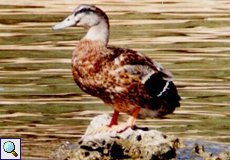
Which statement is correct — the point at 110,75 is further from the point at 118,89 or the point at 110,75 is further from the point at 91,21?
the point at 91,21

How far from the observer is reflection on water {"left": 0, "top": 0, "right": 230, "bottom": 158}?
445 inches

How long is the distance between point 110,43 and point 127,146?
721 centimetres

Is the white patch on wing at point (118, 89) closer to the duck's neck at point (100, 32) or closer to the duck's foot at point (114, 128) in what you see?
the duck's foot at point (114, 128)

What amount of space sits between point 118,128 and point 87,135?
32cm

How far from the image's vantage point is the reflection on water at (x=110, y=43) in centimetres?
1130

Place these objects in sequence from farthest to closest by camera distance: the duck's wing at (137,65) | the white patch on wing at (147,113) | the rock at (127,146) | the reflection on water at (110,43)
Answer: the reflection on water at (110,43) → the white patch on wing at (147,113) → the duck's wing at (137,65) → the rock at (127,146)

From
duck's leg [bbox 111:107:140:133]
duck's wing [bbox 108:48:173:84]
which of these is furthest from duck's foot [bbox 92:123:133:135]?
duck's wing [bbox 108:48:173:84]

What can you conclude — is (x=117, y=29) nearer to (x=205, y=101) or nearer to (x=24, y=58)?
(x=24, y=58)

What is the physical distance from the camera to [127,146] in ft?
30.3

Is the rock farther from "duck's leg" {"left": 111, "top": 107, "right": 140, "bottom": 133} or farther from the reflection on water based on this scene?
the reflection on water

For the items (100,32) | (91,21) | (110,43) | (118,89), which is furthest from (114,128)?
(110,43)

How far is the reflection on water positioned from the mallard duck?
114 cm

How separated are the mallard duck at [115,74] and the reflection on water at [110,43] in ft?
3.74

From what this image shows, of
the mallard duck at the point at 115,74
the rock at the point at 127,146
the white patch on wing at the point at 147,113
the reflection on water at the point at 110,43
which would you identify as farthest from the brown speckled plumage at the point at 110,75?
the reflection on water at the point at 110,43
